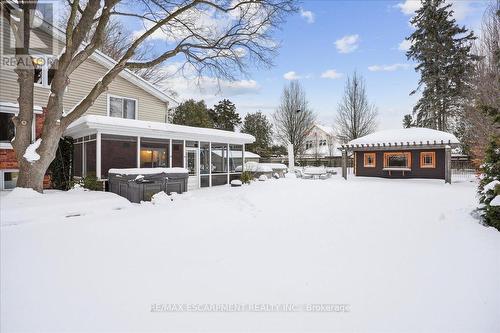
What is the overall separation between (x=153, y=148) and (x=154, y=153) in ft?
0.69

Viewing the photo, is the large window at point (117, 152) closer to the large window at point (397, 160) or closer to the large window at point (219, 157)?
the large window at point (219, 157)

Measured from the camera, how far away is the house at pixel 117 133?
9.93m

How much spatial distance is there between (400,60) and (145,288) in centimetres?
3074

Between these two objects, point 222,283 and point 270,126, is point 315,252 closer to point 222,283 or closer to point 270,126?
point 222,283

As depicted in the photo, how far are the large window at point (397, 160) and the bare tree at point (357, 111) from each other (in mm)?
8711

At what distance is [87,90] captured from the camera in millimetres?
12773

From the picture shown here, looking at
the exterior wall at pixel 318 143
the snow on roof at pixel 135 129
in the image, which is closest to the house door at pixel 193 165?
the snow on roof at pixel 135 129

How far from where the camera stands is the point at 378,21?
11352 millimetres

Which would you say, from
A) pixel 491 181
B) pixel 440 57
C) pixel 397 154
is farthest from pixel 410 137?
pixel 491 181

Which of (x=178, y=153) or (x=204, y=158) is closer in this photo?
(x=178, y=153)

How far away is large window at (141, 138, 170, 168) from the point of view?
10.9 meters

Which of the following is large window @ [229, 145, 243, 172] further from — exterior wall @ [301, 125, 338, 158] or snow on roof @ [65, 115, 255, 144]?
exterior wall @ [301, 125, 338, 158]

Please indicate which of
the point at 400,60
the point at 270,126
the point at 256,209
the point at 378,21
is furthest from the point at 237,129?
the point at 256,209

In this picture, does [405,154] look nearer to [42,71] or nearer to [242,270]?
[242,270]
